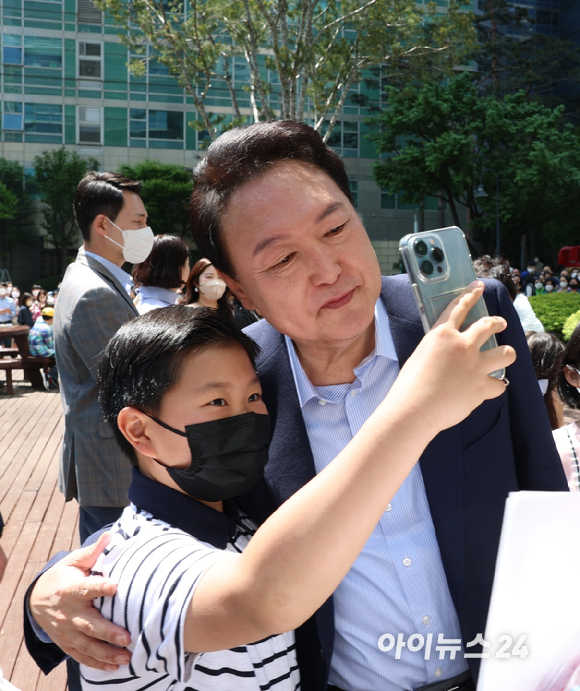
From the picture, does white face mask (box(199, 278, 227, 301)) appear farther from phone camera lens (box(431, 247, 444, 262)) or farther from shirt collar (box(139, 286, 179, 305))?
phone camera lens (box(431, 247, 444, 262))

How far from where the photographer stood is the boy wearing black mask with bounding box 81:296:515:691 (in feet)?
2.56

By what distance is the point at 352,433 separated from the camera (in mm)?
1279

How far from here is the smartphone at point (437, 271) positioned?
3.09 feet

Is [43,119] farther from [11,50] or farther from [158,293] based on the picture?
[158,293]

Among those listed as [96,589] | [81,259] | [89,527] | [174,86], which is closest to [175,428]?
[96,589]

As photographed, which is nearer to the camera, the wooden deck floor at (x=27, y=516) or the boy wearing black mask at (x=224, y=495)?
the boy wearing black mask at (x=224, y=495)

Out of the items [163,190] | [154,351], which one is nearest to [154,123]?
[163,190]

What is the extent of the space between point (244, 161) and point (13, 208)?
3860cm

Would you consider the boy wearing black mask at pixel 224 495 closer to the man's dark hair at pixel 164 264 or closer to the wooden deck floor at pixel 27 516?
the wooden deck floor at pixel 27 516

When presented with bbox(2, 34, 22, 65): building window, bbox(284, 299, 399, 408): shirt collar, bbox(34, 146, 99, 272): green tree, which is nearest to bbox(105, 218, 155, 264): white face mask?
bbox(284, 299, 399, 408): shirt collar

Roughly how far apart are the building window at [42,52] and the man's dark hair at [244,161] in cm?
3843

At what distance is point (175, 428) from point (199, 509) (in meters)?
0.15

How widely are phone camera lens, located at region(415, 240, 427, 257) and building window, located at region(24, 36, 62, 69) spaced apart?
38885 millimetres

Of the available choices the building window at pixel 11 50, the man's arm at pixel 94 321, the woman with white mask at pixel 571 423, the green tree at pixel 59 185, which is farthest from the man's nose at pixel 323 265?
the building window at pixel 11 50
